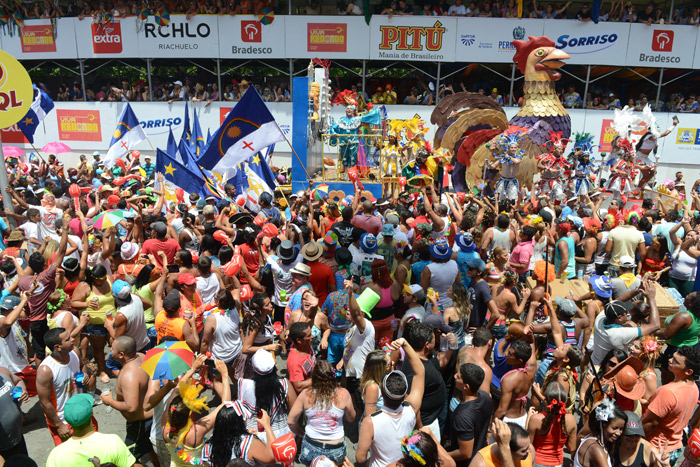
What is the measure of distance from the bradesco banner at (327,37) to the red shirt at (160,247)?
1316 cm

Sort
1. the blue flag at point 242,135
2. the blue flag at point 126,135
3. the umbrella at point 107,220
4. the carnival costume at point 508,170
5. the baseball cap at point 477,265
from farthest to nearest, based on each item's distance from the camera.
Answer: the blue flag at point 126,135 → the carnival costume at point 508,170 → the blue flag at point 242,135 → the umbrella at point 107,220 → the baseball cap at point 477,265

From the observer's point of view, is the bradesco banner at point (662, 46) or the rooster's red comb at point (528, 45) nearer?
the rooster's red comb at point (528, 45)

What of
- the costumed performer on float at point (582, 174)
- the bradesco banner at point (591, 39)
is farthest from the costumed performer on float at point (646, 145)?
the bradesco banner at point (591, 39)

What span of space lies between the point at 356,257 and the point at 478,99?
917cm

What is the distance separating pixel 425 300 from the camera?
5500 mm

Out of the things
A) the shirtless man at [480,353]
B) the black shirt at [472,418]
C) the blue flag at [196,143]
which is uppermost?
the blue flag at [196,143]

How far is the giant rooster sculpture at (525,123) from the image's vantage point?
37.7 feet

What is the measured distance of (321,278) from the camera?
5531mm

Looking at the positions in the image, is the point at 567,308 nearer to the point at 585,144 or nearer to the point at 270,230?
the point at 270,230

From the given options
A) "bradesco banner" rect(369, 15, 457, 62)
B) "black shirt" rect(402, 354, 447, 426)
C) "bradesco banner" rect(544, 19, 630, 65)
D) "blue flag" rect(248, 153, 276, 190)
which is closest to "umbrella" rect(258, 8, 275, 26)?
"bradesco banner" rect(369, 15, 457, 62)

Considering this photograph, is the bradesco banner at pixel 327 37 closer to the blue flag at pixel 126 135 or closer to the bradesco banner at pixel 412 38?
the bradesco banner at pixel 412 38

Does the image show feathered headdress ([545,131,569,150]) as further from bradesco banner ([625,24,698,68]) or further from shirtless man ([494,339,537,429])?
bradesco banner ([625,24,698,68])

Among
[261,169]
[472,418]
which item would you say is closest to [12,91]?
[261,169]

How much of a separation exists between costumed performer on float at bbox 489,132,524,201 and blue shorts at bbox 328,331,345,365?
22.7 feet
